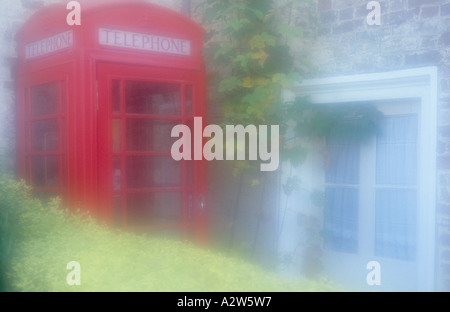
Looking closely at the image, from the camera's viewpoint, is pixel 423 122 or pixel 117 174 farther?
pixel 117 174

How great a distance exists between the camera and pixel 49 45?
4691mm

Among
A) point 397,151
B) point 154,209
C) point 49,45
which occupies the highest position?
point 49,45

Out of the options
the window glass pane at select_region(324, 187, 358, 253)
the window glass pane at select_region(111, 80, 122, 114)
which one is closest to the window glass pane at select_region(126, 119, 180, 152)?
the window glass pane at select_region(111, 80, 122, 114)

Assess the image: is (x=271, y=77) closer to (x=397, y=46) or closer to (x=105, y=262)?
(x=397, y=46)

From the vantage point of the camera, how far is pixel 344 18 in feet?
15.2

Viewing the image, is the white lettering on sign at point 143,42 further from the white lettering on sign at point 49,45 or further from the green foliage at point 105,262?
the green foliage at point 105,262

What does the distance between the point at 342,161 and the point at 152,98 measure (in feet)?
6.14

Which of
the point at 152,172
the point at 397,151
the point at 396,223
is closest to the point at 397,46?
the point at 397,151

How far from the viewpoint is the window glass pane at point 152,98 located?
15.3ft

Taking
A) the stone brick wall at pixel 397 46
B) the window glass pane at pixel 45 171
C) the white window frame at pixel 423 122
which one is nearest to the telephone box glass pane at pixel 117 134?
the window glass pane at pixel 45 171

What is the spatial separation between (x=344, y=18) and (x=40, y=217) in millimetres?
3083

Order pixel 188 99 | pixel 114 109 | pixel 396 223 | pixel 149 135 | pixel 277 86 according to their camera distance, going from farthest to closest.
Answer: pixel 188 99 → pixel 149 135 → pixel 277 86 → pixel 114 109 → pixel 396 223

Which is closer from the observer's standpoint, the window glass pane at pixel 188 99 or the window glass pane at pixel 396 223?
the window glass pane at pixel 396 223
